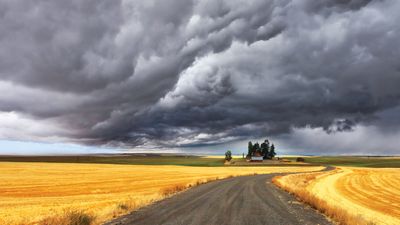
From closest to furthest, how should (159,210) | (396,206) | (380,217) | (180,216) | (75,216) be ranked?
1. (75,216)
2. (180,216)
3. (159,210)
4. (380,217)
5. (396,206)

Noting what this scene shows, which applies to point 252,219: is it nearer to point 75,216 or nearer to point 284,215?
point 284,215

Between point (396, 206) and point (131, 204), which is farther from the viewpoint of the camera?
point (396, 206)

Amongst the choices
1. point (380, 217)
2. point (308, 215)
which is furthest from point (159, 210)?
point (380, 217)

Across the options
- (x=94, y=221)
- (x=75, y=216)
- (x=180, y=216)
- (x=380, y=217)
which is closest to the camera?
(x=75, y=216)

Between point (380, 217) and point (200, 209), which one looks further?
point (380, 217)

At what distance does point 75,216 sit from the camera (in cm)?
A: 1761

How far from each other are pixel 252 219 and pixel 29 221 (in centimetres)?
1283

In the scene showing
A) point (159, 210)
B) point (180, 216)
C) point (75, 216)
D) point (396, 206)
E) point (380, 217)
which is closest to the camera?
point (75, 216)

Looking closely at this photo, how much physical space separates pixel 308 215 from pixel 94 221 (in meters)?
12.2

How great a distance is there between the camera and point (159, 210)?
2372 centimetres

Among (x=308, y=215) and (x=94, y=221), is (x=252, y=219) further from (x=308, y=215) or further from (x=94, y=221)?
(x=94, y=221)

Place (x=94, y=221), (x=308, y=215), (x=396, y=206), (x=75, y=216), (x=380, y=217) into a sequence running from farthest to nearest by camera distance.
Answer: (x=396, y=206), (x=380, y=217), (x=308, y=215), (x=94, y=221), (x=75, y=216)

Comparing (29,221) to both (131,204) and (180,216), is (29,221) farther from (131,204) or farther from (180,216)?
(180,216)

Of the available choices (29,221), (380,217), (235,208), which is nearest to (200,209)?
(235,208)
